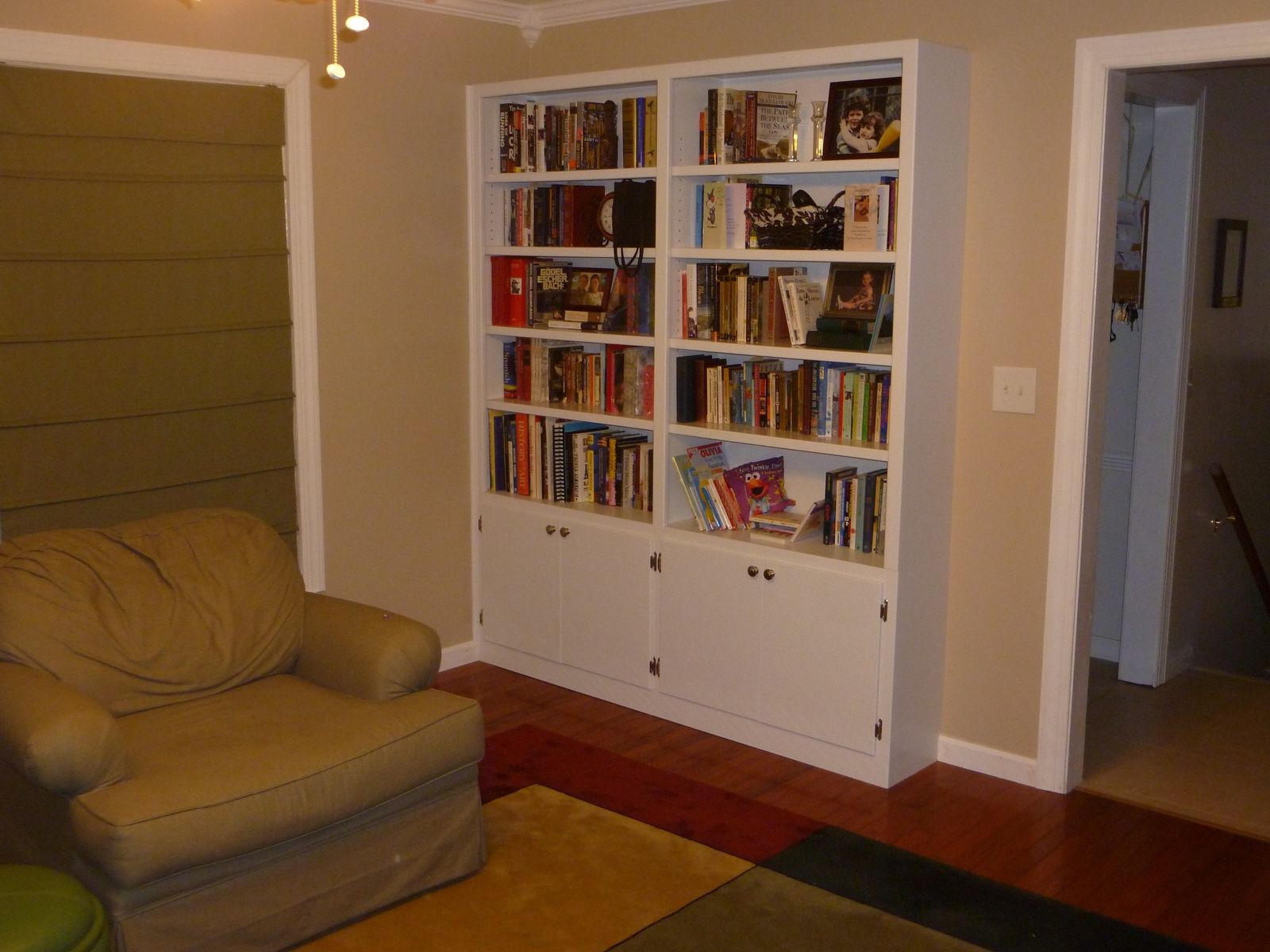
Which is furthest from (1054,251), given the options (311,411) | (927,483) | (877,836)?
(311,411)

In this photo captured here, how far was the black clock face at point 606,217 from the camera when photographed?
167 inches

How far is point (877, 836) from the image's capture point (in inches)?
133

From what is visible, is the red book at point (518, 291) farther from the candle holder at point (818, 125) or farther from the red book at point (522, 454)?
the candle holder at point (818, 125)

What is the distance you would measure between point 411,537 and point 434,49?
170cm

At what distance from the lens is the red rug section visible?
3.38 m

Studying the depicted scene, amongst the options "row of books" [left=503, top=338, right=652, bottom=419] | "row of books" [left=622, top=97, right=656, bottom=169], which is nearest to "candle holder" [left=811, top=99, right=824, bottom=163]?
"row of books" [left=622, top=97, right=656, bottom=169]

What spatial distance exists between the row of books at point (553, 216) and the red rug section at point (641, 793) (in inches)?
65.9

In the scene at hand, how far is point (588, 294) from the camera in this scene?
436 cm

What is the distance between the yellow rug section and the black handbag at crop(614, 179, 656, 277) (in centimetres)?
176

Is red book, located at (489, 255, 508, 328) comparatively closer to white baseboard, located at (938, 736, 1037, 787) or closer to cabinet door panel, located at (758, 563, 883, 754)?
cabinet door panel, located at (758, 563, 883, 754)

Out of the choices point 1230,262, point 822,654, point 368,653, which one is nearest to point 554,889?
point 368,653

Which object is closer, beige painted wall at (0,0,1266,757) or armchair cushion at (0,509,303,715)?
armchair cushion at (0,509,303,715)

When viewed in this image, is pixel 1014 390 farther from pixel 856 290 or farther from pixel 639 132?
pixel 639 132

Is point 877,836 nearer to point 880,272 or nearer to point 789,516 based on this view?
point 789,516
